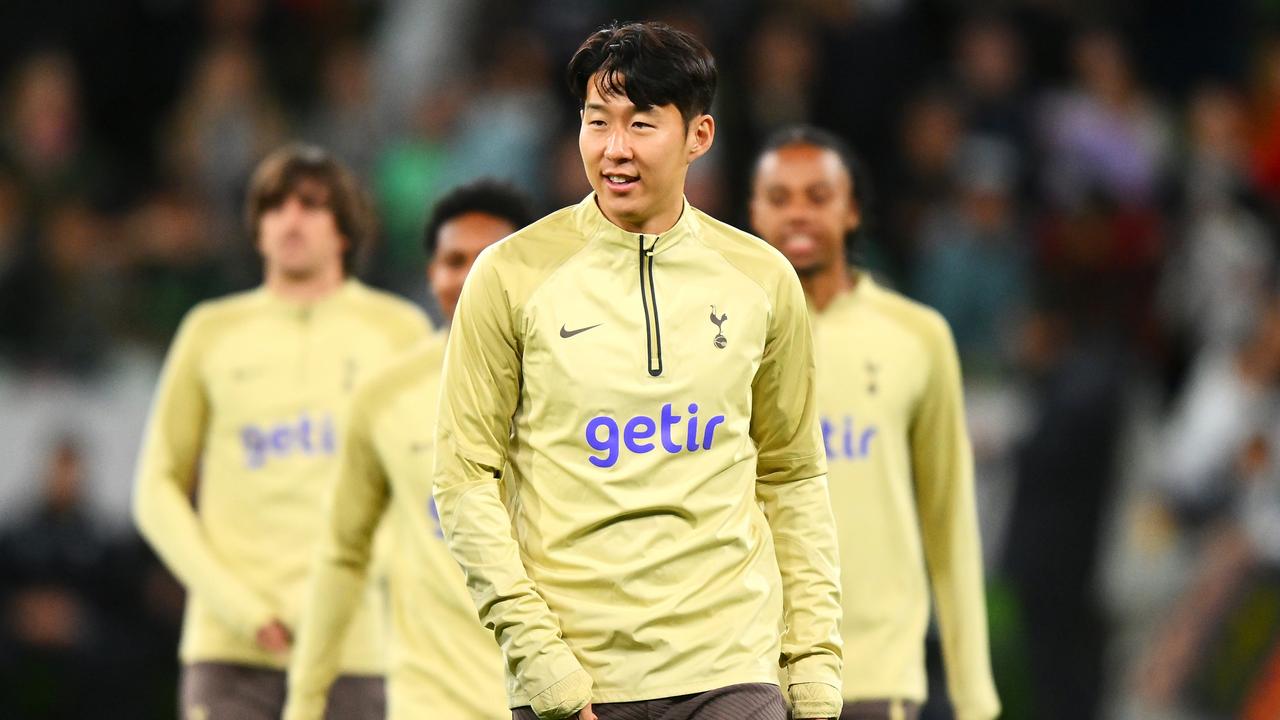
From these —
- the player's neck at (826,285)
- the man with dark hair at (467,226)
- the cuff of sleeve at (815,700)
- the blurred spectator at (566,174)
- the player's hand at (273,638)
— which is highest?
the man with dark hair at (467,226)

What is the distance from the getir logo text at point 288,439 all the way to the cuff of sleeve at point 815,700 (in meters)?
2.80

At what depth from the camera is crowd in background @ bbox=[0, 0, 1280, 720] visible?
1009cm

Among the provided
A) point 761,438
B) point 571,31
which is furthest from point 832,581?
point 571,31

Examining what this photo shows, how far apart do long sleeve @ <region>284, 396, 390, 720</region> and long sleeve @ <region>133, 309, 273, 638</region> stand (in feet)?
1.78

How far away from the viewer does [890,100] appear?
1193 cm

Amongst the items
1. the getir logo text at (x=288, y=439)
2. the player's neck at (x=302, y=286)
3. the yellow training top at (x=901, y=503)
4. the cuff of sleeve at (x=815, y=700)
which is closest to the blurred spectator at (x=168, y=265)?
the player's neck at (x=302, y=286)

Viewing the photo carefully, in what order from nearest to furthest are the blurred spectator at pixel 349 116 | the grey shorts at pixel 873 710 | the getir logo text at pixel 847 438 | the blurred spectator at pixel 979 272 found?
the grey shorts at pixel 873 710 < the getir logo text at pixel 847 438 < the blurred spectator at pixel 979 272 < the blurred spectator at pixel 349 116

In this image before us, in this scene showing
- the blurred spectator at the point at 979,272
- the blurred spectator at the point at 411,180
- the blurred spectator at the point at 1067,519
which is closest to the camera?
the blurred spectator at the point at 1067,519

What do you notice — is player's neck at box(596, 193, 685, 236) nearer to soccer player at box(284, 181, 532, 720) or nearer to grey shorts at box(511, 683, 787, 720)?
grey shorts at box(511, 683, 787, 720)

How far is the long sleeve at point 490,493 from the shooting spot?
3691 mm

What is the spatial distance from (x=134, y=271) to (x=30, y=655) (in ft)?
7.56

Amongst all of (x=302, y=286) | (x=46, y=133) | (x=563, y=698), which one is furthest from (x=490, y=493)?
(x=46, y=133)

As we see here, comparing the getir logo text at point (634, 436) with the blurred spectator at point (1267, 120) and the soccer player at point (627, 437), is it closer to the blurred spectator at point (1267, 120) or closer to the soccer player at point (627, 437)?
the soccer player at point (627, 437)

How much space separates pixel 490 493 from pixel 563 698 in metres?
0.41
